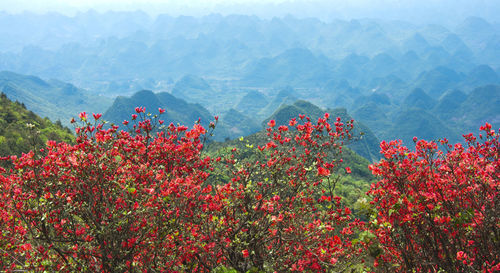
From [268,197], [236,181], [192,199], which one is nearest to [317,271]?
[268,197]

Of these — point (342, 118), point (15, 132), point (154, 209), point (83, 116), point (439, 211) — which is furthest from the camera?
point (342, 118)

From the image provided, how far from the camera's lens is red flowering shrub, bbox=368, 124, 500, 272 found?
6043 millimetres

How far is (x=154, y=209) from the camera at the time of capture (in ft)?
19.4

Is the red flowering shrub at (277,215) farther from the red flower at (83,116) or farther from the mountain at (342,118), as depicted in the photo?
the mountain at (342,118)

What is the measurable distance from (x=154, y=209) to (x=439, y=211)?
530 cm

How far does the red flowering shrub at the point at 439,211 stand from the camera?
604 cm

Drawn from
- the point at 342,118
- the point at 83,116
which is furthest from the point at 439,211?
the point at 342,118

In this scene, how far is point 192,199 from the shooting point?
6.62m

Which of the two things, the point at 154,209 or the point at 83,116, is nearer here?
the point at 154,209

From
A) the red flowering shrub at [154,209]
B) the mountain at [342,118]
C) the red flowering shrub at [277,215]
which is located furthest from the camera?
the mountain at [342,118]

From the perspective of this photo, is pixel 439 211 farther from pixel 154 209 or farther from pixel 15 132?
pixel 15 132

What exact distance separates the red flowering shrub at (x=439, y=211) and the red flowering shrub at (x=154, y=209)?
1216 mm

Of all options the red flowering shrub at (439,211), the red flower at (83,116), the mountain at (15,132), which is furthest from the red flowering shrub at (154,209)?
the mountain at (15,132)

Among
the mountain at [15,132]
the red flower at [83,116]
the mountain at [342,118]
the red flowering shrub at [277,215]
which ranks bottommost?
the mountain at [342,118]
